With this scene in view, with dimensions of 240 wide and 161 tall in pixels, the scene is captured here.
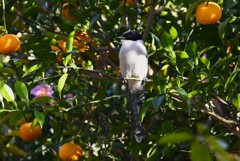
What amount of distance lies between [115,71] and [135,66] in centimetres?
13

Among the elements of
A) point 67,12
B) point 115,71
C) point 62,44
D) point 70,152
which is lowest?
point 70,152

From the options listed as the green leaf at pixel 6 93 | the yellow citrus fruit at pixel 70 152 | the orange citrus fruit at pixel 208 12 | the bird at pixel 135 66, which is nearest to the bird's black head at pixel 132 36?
the bird at pixel 135 66

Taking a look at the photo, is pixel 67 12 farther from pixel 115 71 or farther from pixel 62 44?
pixel 115 71

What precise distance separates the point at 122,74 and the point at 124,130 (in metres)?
0.31

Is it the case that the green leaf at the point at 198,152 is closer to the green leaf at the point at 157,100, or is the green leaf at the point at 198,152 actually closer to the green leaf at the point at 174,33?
the green leaf at the point at 157,100

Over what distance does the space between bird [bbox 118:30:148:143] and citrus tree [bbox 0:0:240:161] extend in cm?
4

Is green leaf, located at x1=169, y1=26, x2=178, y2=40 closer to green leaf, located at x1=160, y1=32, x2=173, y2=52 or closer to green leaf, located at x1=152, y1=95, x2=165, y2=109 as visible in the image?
green leaf, located at x1=160, y1=32, x2=173, y2=52

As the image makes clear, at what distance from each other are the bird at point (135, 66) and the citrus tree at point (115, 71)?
0.12 ft

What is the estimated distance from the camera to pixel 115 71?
205 cm

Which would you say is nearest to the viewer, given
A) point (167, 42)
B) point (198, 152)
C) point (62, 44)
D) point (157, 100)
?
point (198, 152)

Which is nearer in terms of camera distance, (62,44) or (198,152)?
(198,152)

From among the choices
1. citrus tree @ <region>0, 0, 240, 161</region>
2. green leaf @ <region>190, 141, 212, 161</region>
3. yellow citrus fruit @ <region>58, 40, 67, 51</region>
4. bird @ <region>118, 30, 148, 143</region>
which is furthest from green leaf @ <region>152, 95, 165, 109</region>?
green leaf @ <region>190, 141, 212, 161</region>

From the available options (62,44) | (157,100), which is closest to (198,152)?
(157,100)

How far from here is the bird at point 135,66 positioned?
184 cm
